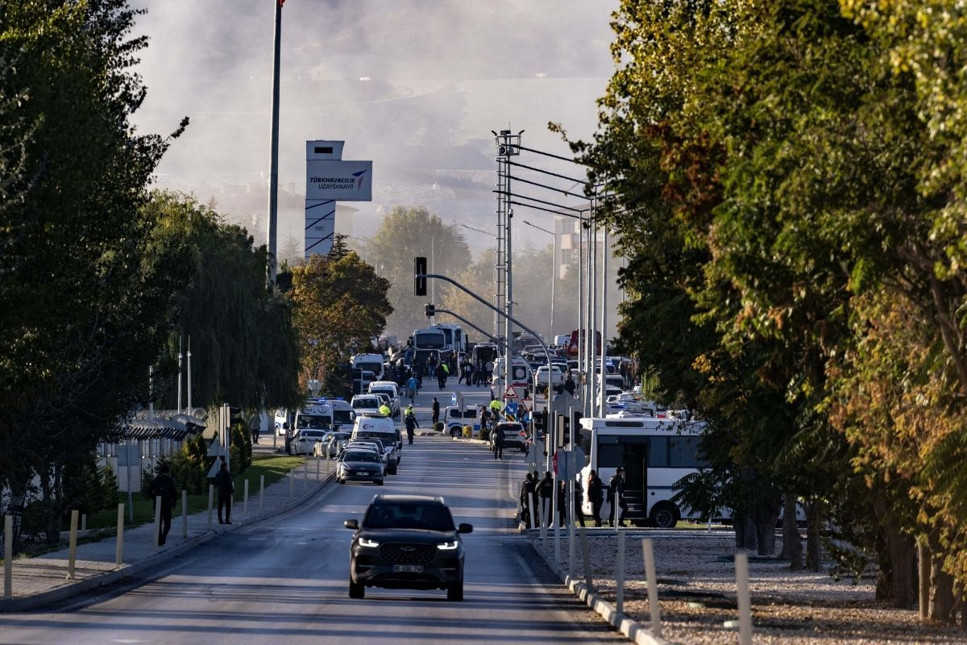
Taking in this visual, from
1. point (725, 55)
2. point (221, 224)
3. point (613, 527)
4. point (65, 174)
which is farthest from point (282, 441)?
point (725, 55)

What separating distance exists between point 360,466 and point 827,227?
183 ft

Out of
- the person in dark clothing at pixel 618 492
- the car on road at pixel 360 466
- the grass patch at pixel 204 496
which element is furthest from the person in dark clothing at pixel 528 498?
the car on road at pixel 360 466

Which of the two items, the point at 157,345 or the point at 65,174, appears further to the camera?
the point at 157,345

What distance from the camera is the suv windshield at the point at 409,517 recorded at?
88.1 feet

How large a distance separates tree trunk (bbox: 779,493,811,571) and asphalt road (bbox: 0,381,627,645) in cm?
521

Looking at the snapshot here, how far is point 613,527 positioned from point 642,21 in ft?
97.0

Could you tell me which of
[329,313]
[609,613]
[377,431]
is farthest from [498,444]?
[609,613]

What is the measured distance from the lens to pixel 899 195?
48.0 ft

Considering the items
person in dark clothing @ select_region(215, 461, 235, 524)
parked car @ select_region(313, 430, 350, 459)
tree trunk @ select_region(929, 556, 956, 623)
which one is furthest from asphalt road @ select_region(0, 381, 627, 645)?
parked car @ select_region(313, 430, 350, 459)

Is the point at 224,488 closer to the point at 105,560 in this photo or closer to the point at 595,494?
the point at 595,494

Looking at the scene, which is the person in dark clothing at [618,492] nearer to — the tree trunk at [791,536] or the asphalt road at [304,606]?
the asphalt road at [304,606]

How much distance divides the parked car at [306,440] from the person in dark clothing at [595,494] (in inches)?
1538

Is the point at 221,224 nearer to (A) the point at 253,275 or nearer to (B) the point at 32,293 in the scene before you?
(A) the point at 253,275

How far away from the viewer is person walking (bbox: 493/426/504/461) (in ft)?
280
